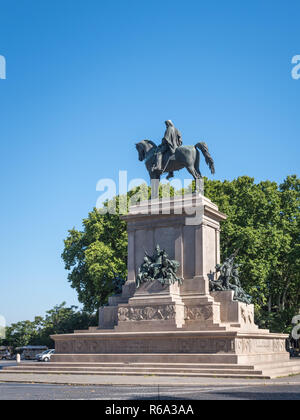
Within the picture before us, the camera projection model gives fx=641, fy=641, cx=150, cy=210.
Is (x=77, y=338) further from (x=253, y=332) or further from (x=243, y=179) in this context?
(x=243, y=179)

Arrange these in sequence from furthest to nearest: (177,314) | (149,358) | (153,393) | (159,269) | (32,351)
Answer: (32,351), (159,269), (177,314), (149,358), (153,393)

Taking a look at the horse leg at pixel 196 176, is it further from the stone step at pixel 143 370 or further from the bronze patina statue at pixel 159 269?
the stone step at pixel 143 370

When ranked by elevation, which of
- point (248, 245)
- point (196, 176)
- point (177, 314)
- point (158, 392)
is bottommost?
point (158, 392)

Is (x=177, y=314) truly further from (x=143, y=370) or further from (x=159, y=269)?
(x=143, y=370)

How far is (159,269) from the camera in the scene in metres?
30.5

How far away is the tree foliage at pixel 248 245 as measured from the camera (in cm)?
4794

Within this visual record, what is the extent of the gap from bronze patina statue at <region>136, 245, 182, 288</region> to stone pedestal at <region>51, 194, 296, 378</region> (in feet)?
0.97

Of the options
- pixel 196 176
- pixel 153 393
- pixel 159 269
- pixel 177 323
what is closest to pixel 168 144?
pixel 196 176

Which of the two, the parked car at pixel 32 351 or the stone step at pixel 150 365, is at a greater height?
the stone step at pixel 150 365

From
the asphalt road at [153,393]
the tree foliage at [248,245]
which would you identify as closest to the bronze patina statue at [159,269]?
the asphalt road at [153,393]

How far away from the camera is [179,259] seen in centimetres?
3111

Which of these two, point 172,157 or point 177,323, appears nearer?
point 177,323

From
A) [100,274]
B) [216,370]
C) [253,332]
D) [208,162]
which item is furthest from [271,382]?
[100,274]

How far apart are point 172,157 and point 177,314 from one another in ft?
28.5
